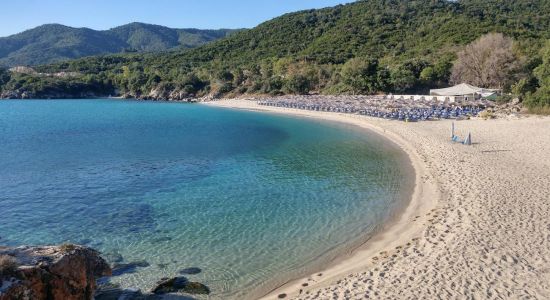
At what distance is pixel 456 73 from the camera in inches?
2156

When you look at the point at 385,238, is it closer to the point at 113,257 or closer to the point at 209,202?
the point at 209,202

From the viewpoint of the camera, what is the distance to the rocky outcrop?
210 inches

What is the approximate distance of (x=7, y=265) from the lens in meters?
5.45

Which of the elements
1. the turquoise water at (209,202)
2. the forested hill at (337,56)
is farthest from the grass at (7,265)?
the forested hill at (337,56)

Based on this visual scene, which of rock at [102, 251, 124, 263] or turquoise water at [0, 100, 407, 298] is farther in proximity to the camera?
turquoise water at [0, 100, 407, 298]

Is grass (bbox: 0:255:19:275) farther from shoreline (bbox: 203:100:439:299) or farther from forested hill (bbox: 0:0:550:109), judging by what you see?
forested hill (bbox: 0:0:550:109)

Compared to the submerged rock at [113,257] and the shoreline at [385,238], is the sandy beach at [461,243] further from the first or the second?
the submerged rock at [113,257]

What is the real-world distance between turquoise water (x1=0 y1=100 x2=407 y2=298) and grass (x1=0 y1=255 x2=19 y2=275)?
3117 millimetres

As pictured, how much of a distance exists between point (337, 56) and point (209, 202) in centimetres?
7589

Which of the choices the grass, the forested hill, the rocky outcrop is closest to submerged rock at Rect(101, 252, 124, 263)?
the rocky outcrop

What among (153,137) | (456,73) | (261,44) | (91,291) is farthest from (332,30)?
(91,291)

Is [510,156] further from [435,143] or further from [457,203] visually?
[457,203]

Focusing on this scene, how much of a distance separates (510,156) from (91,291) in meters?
19.1

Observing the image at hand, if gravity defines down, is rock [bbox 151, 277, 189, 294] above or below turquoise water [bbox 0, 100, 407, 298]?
below
